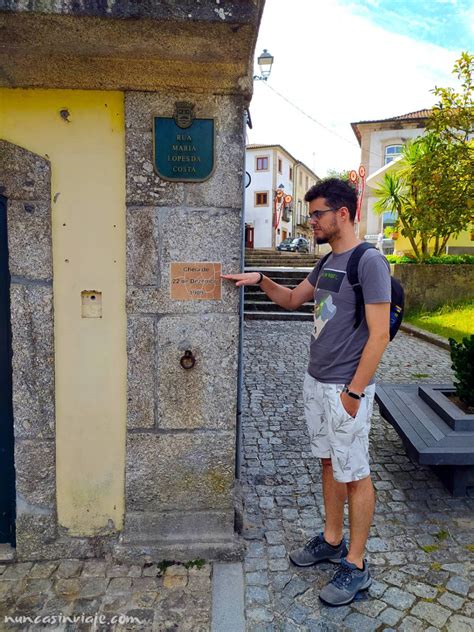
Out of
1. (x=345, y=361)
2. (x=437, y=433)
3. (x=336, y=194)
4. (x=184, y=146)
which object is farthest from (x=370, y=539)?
(x=184, y=146)

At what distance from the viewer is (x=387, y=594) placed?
2.41m

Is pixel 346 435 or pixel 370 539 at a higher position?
pixel 346 435

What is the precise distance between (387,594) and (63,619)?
160 cm

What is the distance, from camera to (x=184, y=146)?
7.94 ft

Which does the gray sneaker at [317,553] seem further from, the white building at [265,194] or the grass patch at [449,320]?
the white building at [265,194]

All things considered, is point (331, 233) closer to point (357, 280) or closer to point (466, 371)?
point (357, 280)

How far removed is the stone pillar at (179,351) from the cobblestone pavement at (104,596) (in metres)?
0.14

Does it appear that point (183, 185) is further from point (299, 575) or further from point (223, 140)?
point (299, 575)

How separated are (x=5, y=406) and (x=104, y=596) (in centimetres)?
111

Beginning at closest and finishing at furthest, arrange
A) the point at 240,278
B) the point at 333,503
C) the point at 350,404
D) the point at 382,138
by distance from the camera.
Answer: the point at 350,404, the point at 240,278, the point at 333,503, the point at 382,138

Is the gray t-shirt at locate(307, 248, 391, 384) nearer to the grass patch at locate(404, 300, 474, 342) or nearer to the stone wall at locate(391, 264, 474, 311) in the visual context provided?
the grass patch at locate(404, 300, 474, 342)

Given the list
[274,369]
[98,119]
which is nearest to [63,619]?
[98,119]

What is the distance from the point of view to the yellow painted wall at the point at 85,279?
240 centimetres

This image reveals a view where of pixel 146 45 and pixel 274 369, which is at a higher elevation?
pixel 146 45
